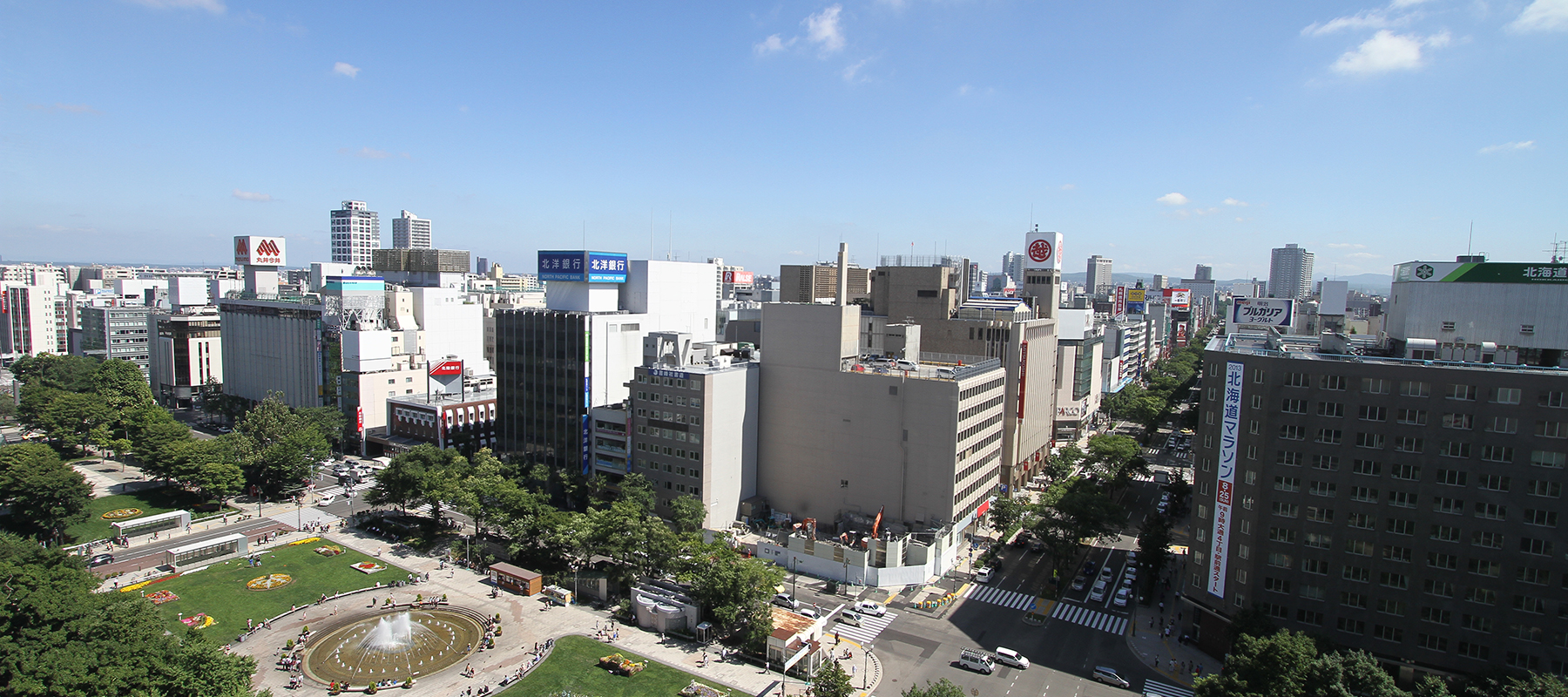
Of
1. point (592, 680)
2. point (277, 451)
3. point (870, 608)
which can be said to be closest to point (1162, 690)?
point (870, 608)

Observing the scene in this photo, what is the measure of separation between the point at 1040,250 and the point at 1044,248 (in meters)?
0.80

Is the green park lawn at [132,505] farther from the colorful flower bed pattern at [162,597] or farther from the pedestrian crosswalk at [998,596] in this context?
the pedestrian crosswalk at [998,596]

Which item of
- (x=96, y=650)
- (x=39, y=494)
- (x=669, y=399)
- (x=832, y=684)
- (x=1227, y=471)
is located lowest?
(x=832, y=684)

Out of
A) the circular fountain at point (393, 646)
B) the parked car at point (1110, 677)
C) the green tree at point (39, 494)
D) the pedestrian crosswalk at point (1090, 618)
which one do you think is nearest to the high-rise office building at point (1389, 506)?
the pedestrian crosswalk at point (1090, 618)

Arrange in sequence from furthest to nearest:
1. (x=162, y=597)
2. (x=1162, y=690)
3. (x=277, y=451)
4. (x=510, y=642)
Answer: (x=277, y=451)
(x=162, y=597)
(x=510, y=642)
(x=1162, y=690)

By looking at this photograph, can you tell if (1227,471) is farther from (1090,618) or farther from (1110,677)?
(1090,618)

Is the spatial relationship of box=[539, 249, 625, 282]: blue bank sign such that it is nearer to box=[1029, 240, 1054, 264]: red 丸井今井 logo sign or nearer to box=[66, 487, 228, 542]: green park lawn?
box=[66, 487, 228, 542]: green park lawn

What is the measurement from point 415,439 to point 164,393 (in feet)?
281

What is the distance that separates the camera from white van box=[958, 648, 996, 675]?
201 feet

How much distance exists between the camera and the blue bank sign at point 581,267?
107438mm

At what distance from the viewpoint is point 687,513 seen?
84812 mm

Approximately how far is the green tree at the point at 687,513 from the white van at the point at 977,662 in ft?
109

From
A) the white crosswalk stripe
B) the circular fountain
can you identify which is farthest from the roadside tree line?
the white crosswalk stripe

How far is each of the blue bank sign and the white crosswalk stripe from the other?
81.5 meters
